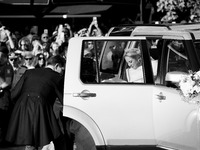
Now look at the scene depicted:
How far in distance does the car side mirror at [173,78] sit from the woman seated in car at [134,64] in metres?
0.37

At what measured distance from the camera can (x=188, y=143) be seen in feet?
20.9

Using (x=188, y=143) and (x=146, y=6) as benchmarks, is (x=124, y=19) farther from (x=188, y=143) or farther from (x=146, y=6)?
(x=188, y=143)

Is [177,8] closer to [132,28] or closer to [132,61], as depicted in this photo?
[132,28]

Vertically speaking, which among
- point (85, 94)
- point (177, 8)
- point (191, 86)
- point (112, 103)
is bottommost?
point (112, 103)

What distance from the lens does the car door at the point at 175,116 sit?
20.8 feet

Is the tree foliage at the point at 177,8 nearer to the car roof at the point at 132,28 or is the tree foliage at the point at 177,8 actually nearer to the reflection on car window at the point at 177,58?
the car roof at the point at 132,28

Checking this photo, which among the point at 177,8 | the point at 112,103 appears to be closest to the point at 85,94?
the point at 112,103

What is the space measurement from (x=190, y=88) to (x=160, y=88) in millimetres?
695

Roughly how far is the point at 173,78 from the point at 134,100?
0.56 meters

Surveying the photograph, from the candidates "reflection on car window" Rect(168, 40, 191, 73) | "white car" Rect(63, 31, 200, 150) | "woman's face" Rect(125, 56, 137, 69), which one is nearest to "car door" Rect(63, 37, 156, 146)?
"white car" Rect(63, 31, 200, 150)

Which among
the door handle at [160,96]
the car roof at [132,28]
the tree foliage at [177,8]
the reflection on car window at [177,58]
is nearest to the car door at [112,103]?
the door handle at [160,96]

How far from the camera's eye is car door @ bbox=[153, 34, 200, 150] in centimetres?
633

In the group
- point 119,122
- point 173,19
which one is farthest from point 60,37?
point 119,122

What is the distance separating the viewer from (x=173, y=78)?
6.34 meters
